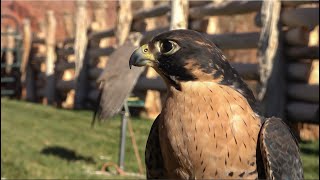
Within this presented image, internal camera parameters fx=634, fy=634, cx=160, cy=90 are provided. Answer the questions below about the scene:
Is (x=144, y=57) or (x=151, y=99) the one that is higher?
(x=144, y=57)

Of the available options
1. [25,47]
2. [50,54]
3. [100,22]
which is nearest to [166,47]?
[100,22]

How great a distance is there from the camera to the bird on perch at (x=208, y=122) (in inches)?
87.7

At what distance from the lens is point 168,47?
2348 mm

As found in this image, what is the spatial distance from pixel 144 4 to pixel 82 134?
3.57 meters

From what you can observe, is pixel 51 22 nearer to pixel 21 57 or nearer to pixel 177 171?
pixel 21 57

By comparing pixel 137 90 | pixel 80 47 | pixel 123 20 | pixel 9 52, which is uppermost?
pixel 123 20

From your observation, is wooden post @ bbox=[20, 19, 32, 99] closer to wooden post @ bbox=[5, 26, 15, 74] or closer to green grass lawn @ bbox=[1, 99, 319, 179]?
wooden post @ bbox=[5, 26, 15, 74]

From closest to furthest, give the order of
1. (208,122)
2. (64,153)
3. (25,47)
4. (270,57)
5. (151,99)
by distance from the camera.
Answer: (208,122) < (64,153) < (270,57) < (151,99) < (25,47)

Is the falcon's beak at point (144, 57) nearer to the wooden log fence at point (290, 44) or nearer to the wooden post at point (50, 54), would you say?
the wooden log fence at point (290, 44)

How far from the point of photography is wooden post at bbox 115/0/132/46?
37.3 ft

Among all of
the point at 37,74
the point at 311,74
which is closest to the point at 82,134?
the point at 311,74

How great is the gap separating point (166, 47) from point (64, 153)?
5198 millimetres

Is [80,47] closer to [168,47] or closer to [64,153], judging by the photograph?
[64,153]

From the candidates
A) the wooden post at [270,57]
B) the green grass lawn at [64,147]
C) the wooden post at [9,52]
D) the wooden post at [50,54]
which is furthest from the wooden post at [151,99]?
the wooden post at [9,52]
